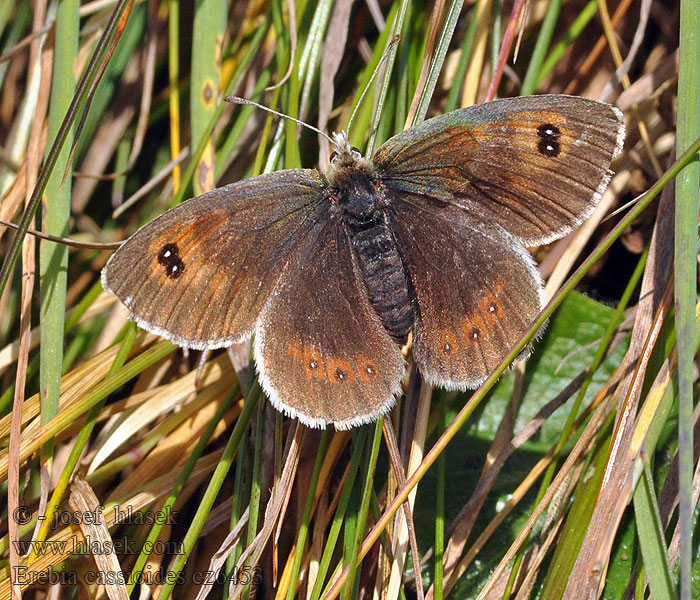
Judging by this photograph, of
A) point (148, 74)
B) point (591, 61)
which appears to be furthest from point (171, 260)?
point (591, 61)

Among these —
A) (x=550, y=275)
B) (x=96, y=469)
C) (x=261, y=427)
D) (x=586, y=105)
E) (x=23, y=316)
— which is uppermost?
(x=586, y=105)

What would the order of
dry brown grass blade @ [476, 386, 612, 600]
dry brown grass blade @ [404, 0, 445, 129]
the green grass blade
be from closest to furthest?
the green grass blade
dry brown grass blade @ [476, 386, 612, 600]
dry brown grass blade @ [404, 0, 445, 129]

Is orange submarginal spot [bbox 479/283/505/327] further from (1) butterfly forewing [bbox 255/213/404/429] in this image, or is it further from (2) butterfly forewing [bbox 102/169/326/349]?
(2) butterfly forewing [bbox 102/169/326/349]

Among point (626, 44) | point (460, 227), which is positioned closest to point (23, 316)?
point (460, 227)

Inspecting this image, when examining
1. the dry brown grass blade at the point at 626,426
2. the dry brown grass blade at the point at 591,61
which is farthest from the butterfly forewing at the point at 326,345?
the dry brown grass blade at the point at 591,61

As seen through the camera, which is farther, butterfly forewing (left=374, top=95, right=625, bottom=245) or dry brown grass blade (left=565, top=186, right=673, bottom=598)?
butterfly forewing (left=374, top=95, right=625, bottom=245)

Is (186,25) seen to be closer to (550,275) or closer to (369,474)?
(550,275)

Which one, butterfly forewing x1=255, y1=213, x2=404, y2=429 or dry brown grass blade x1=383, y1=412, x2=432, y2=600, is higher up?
butterfly forewing x1=255, y1=213, x2=404, y2=429

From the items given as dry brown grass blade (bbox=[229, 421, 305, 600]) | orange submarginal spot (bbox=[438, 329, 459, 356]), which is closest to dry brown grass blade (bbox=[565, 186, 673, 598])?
orange submarginal spot (bbox=[438, 329, 459, 356])

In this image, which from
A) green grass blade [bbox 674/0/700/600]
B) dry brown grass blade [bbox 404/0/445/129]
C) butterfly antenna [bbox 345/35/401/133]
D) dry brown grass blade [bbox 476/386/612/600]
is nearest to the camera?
green grass blade [bbox 674/0/700/600]

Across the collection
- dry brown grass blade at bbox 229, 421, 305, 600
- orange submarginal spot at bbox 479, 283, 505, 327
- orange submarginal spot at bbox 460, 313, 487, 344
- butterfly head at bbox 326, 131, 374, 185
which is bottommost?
dry brown grass blade at bbox 229, 421, 305, 600
